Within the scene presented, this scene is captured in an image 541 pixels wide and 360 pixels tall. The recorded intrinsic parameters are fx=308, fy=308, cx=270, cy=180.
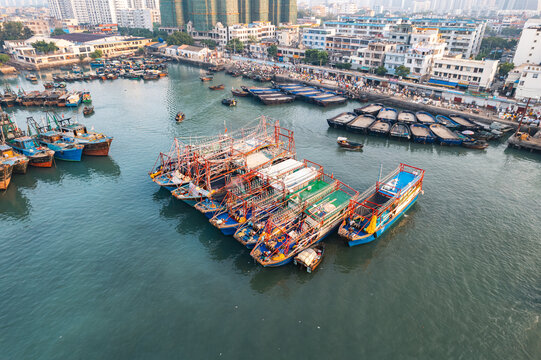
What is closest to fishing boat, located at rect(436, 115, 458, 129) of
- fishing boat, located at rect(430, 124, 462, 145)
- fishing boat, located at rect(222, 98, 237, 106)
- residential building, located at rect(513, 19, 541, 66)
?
fishing boat, located at rect(430, 124, 462, 145)

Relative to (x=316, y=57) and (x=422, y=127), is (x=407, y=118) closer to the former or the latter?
(x=422, y=127)

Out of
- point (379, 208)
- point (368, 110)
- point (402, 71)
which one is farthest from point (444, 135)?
point (402, 71)

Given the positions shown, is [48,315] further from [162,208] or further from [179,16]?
[179,16]

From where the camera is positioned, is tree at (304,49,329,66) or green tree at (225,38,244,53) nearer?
tree at (304,49,329,66)

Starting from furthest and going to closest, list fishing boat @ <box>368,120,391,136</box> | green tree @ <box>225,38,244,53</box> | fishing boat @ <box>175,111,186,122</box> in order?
1. green tree @ <box>225,38,244,53</box>
2. fishing boat @ <box>175,111,186,122</box>
3. fishing boat @ <box>368,120,391,136</box>

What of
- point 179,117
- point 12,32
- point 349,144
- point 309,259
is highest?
point 12,32

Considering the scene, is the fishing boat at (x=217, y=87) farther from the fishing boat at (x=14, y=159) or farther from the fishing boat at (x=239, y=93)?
the fishing boat at (x=14, y=159)

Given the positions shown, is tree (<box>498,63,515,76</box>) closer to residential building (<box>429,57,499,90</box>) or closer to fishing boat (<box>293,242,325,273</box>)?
residential building (<box>429,57,499,90</box>)

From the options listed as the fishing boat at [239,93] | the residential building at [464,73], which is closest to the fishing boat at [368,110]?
the residential building at [464,73]
